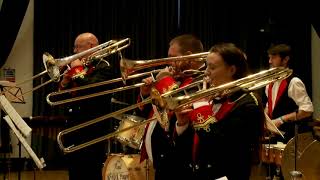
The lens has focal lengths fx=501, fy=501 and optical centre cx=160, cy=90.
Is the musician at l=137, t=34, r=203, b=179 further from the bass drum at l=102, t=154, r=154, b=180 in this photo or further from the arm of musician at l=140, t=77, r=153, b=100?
the bass drum at l=102, t=154, r=154, b=180

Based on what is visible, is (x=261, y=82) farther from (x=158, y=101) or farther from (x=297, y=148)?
(x=297, y=148)

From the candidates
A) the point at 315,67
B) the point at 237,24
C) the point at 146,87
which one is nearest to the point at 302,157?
the point at 146,87

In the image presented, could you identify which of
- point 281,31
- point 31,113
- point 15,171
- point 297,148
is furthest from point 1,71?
point 297,148

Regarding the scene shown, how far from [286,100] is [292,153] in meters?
0.76

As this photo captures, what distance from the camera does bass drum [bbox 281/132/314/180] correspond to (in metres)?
4.95

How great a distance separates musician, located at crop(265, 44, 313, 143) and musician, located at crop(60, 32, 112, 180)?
186 cm

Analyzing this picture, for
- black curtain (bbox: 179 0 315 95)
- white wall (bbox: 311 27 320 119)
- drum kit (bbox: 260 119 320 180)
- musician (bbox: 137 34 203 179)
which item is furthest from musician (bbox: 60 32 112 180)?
white wall (bbox: 311 27 320 119)

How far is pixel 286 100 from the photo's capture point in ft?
18.1

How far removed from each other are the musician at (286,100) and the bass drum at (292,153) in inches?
14.6

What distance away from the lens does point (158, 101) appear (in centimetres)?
302

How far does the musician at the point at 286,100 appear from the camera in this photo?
5.40m

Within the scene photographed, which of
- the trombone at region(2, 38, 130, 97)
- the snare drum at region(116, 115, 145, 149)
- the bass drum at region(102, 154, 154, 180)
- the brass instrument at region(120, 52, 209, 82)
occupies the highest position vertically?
the trombone at region(2, 38, 130, 97)

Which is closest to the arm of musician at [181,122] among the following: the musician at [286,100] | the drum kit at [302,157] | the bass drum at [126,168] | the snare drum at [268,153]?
the bass drum at [126,168]

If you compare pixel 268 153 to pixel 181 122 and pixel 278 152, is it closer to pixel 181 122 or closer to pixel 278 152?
pixel 278 152
